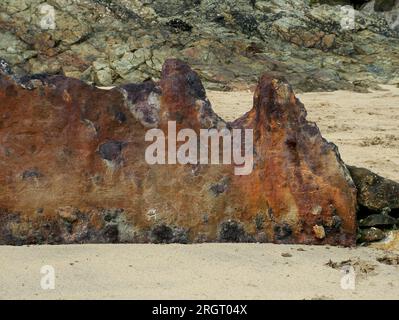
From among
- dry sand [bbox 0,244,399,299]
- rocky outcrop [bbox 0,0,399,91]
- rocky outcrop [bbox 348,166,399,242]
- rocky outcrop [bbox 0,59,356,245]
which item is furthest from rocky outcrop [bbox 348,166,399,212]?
rocky outcrop [bbox 0,0,399,91]

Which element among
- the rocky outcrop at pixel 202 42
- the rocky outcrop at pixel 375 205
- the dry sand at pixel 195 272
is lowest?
the dry sand at pixel 195 272

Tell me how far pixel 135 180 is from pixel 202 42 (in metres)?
12.0

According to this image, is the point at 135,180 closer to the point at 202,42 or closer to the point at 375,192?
the point at 375,192

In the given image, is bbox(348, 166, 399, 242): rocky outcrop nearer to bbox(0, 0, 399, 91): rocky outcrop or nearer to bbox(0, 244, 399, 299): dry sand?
bbox(0, 244, 399, 299): dry sand

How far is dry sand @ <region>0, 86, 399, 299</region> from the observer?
2.77 meters

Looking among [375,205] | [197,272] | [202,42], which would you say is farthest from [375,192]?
[202,42]

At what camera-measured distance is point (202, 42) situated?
15.2 m

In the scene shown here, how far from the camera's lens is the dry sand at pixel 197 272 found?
2770 millimetres

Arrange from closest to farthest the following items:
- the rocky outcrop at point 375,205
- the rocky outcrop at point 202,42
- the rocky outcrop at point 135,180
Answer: the rocky outcrop at point 135,180, the rocky outcrop at point 375,205, the rocky outcrop at point 202,42

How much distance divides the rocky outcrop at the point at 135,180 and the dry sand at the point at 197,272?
122 mm

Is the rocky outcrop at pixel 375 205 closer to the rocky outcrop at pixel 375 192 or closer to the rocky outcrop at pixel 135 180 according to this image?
the rocky outcrop at pixel 375 192

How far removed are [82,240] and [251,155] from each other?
1.00m

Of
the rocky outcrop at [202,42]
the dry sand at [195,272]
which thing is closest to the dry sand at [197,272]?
the dry sand at [195,272]

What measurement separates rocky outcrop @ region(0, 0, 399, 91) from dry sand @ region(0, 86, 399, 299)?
32.6 ft
